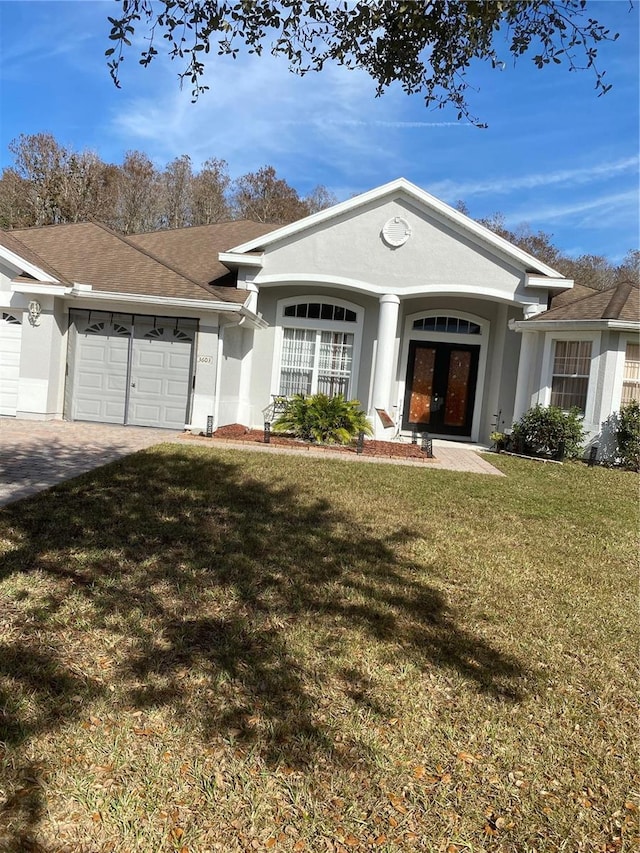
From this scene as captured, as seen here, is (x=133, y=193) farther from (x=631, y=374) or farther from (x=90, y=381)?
(x=631, y=374)

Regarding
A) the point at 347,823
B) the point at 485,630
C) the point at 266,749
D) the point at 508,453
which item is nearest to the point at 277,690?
the point at 266,749

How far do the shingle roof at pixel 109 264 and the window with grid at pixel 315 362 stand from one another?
2205 mm

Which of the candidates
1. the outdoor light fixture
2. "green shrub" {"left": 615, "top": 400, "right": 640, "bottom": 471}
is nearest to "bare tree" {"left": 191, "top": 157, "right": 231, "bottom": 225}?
the outdoor light fixture

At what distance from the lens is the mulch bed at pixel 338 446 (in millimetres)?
12040

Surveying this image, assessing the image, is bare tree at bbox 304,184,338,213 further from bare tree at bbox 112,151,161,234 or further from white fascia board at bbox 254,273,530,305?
white fascia board at bbox 254,273,530,305

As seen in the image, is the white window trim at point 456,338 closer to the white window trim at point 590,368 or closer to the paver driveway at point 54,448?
the white window trim at point 590,368

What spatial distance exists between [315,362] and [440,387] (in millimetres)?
3783

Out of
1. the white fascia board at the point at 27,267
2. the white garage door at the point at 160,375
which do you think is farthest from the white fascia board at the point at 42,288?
the white garage door at the point at 160,375

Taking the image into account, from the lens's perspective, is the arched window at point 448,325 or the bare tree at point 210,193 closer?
the arched window at point 448,325

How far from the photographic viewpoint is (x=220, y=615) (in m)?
3.96

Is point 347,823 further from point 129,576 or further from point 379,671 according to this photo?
point 129,576

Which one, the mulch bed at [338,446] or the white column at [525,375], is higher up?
the white column at [525,375]

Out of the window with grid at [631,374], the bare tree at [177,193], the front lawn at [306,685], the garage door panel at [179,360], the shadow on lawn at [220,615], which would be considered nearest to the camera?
the front lawn at [306,685]

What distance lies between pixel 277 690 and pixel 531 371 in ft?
42.5
